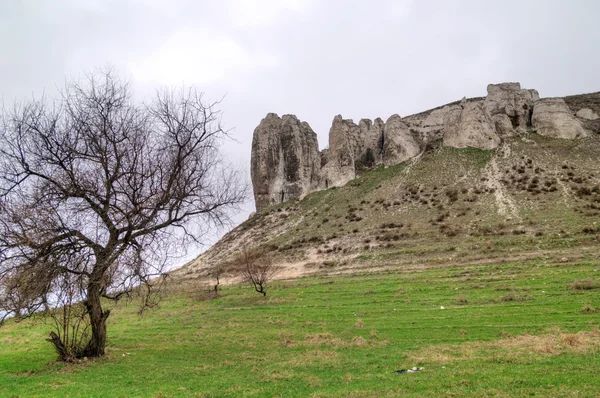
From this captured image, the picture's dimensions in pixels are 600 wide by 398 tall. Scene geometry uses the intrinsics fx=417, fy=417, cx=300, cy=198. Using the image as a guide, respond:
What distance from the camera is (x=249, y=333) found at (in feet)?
71.5

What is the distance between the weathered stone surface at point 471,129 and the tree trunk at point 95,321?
60.0 metres

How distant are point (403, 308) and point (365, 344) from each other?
25.5ft

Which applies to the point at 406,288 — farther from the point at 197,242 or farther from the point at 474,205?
the point at 474,205

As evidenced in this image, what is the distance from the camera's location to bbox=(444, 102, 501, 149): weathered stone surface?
209 ft

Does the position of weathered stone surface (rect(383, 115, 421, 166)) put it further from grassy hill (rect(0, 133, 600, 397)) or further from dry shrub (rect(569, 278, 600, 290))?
dry shrub (rect(569, 278, 600, 290))

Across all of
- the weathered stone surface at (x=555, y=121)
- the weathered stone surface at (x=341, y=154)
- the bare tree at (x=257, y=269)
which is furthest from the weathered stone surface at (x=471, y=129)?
the bare tree at (x=257, y=269)

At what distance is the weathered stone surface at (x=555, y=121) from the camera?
6097 cm

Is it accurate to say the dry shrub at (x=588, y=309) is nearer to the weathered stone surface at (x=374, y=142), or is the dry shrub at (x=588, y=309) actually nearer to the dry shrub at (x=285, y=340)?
the dry shrub at (x=285, y=340)

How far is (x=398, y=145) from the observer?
72250mm

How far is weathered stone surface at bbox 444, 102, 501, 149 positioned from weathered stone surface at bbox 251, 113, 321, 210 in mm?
26243

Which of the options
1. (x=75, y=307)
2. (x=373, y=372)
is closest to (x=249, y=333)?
(x=75, y=307)

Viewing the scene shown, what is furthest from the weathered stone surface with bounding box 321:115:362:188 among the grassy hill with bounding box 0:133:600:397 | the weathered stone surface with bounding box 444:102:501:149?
the weathered stone surface with bounding box 444:102:501:149

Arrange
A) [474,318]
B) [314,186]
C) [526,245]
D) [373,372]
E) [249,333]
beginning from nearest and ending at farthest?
[373,372]
[474,318]
[249,333]
[526,245]
[314,186]

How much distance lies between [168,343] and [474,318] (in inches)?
580
